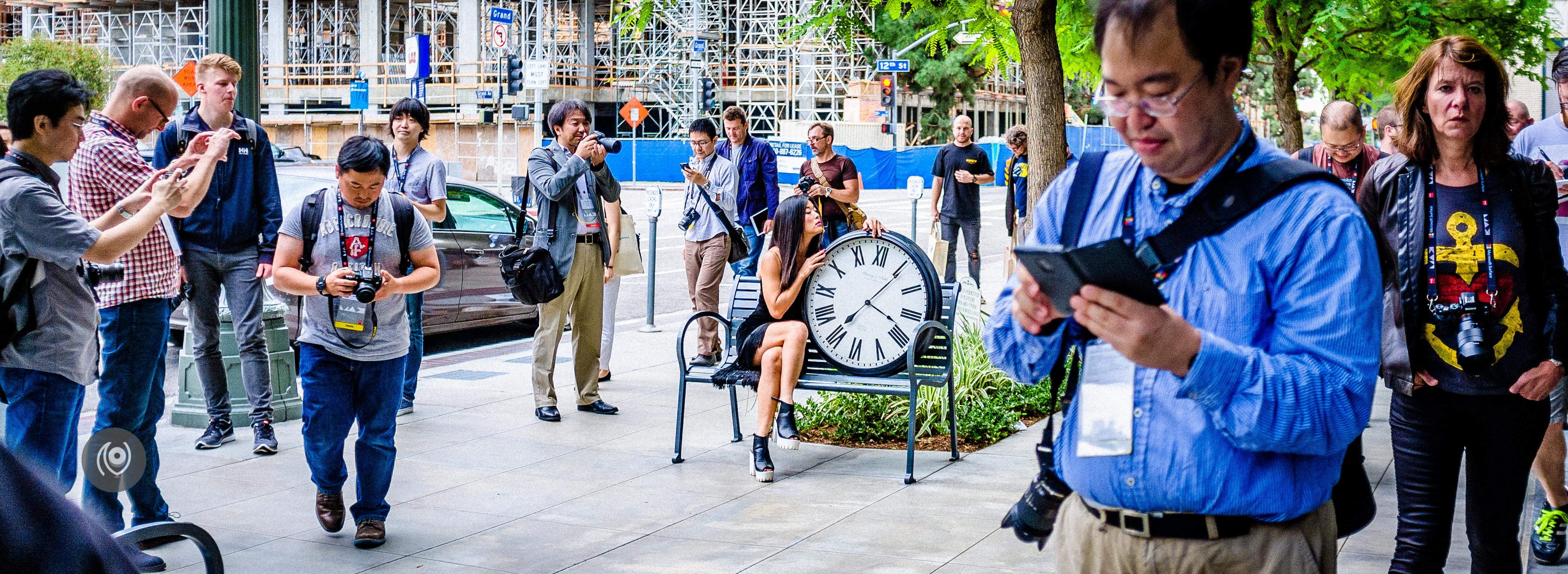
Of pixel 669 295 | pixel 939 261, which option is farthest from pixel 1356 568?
pixel 669 295

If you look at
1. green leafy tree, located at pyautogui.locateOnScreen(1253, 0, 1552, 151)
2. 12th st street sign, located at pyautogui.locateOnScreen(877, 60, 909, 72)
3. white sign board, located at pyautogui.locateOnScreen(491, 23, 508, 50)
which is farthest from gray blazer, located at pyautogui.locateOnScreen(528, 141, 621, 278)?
12th st street sign, located at pyautogui.locateOnScreen(877, 60, 909, 72)

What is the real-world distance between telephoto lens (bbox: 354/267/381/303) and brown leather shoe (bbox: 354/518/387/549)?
86 cm

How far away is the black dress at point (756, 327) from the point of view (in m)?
7.05

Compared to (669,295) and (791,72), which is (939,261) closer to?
(669,295)

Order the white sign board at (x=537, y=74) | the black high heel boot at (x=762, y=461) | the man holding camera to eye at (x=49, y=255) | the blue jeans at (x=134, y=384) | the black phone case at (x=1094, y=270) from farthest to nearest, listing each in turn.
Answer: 1. the white sign board at (x=537, y=74)
2. the black high heel boot at (x=762, y=461)
3. the blue jeans at (x=134, y=384)
4. the man holding camera to eye at (x=49, y=255)
5. the black phone case at (x=1094, y=270)

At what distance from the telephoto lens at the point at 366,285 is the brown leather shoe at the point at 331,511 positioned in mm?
809

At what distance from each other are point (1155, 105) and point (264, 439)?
6049 mm

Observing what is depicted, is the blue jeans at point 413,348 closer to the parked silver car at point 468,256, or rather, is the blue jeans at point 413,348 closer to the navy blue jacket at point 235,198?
the navy blue jacket at point 235,198

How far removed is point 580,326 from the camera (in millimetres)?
8398

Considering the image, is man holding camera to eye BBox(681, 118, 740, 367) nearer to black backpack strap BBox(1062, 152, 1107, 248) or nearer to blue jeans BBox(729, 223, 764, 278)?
blue jeans BBox(729, 223, 764, 278)

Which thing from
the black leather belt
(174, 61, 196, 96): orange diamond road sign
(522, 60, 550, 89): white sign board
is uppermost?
(522, 60, 550, 89): white sign board

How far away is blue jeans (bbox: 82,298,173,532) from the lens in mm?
5363

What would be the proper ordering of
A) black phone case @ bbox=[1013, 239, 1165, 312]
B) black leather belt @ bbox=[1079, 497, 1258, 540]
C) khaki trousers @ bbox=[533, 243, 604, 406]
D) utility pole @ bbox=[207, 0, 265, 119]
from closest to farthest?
black phone case @ bbox=[1013, 239, 1165, 312], black leather belt @ bbox=[1079, 497, 1258, 540], utility pole @ bbox=[207, 0, 265, 119], khaki trousers @ bbox=[533, 243, 604, 406]

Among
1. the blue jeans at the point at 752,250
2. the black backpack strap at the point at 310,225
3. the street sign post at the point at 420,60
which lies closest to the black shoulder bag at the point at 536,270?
the black backpack strap at the point at 310,225
